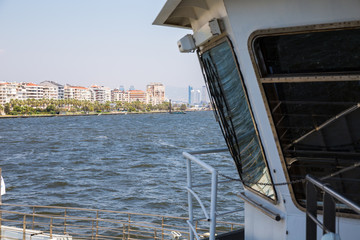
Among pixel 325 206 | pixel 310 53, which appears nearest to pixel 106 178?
pixel 310 53

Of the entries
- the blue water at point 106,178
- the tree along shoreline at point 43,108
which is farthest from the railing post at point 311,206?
the tree along shoreline at point 43,108

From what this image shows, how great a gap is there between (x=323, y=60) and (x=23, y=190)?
92.7 ft

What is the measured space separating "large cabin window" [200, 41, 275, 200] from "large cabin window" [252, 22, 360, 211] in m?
0.36

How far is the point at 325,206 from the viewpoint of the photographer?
2207mm

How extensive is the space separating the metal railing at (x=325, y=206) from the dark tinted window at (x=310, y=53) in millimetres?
1080

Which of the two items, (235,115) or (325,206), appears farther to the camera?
(235,115)

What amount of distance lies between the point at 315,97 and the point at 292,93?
0.62 ft

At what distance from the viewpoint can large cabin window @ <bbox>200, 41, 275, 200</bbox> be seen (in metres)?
3.99

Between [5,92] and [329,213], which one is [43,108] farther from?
[329,213]

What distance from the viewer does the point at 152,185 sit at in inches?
1120

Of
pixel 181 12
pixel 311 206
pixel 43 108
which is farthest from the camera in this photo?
pixel 43 108

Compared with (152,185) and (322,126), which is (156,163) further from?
(322,126)

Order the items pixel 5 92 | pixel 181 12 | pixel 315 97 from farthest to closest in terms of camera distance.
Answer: pixel 5 92 → pixel 181 12 → pixel 315 97

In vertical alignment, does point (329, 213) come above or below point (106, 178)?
above
